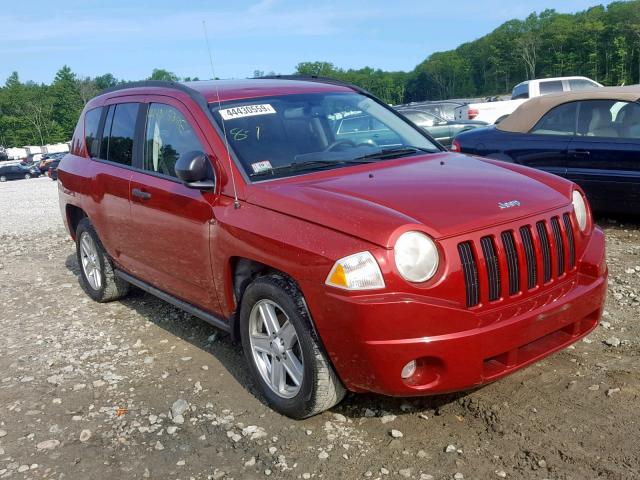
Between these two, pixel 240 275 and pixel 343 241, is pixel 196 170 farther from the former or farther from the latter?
pixel 343 241

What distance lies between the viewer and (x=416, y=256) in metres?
2.95

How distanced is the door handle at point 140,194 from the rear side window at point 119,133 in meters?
0.33

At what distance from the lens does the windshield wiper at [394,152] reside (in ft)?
13.6

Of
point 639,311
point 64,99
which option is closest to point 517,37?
point 64,99

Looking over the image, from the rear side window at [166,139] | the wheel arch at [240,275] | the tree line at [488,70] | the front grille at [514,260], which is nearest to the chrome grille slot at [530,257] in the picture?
the front grille at [514,260]

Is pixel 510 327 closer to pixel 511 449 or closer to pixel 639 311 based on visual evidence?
pixel 511 449

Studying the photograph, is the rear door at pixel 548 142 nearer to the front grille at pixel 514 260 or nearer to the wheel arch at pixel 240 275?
the front grille at pixel 514 260

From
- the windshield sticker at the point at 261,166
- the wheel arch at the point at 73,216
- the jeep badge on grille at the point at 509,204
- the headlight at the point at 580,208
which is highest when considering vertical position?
the windshield sticker at the point at 261,166

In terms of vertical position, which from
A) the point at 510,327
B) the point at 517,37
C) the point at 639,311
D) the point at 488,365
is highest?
the point at 517,37

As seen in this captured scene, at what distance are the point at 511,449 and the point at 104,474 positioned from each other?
200 cm

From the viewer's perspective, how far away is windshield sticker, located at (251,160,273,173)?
12.5 feet

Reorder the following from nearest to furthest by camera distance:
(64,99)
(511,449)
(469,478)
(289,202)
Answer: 1. (469,478)
2. (511,449)
3. (289,202)
4. (64,99)

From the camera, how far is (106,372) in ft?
14.9

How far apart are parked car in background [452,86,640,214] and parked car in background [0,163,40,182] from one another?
46.2 m
